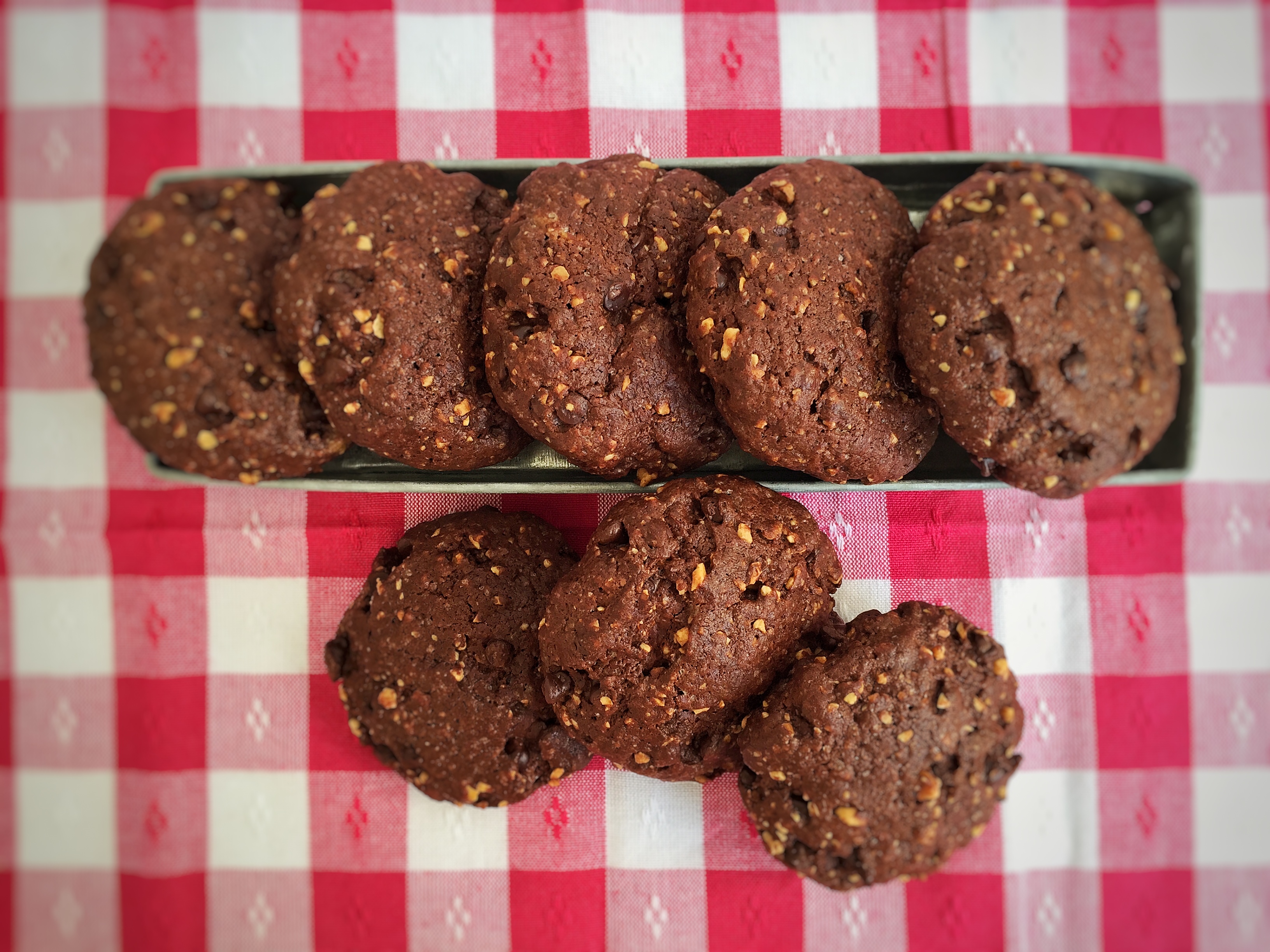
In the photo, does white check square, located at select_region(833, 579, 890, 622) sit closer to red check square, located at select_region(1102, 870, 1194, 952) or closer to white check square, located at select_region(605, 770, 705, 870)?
white check square, located at select_region(605, 770, 705, 870)

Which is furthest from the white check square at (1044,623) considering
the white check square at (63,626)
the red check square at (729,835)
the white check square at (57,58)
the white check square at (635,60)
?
the white check square at (57,58)

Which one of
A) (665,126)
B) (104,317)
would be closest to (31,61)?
(104,317)

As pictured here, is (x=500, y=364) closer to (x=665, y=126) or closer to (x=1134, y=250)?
(x=665, y=126)

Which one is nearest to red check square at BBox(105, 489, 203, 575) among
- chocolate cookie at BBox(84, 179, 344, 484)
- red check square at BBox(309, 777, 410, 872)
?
chocolate cookie at BBox(84, 179, 344, 484)

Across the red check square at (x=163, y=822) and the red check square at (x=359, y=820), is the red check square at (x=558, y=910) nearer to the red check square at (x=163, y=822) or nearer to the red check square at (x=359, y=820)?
the red check square at (x=359, y=820)

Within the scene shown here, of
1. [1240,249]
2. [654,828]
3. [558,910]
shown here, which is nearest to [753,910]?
[654,828]
